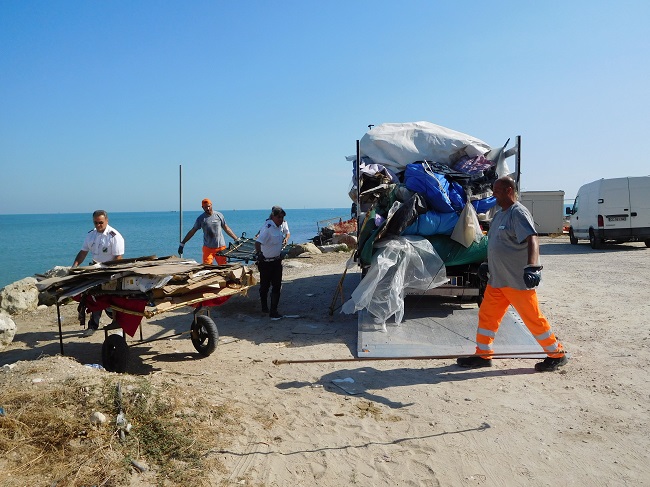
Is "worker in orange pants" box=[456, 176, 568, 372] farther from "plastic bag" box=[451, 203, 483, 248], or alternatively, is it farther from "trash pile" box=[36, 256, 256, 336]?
"trash pile" box=[36, 256, 256, 336]

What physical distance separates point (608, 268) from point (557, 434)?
389 inches

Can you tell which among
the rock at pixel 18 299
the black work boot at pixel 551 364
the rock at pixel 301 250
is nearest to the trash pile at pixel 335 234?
the rock at pixel 301 250

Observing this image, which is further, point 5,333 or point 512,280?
point 5,333

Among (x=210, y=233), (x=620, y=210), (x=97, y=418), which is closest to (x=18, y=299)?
(x=210, y=233)

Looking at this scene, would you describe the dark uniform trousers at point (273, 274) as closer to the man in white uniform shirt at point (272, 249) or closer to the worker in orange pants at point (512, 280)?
the man in white uniform shirt at point (272, 249)

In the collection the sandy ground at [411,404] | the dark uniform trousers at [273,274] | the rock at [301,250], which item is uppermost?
the dark uniform trousers at [273,274]

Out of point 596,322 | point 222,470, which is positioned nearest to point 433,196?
point 596,322

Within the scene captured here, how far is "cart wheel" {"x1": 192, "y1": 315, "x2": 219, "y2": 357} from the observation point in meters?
6.07

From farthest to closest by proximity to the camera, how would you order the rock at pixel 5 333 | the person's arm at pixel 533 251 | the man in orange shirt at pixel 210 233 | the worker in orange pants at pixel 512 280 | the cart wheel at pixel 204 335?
1. the man in orange shirt at pixel 210 233
2. the rock at pixel 5 333
3. the cart wheel at pixel 204 335
4. the worker in orange pants at pixel 512 280
5. the person's arm at pixel 533 251

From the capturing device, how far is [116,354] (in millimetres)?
5648

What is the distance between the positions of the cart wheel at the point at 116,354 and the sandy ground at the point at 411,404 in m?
0.21

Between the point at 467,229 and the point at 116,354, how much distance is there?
189 inches

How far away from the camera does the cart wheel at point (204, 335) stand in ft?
19.9

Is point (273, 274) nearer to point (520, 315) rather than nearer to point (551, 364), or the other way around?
point (520, 315)
